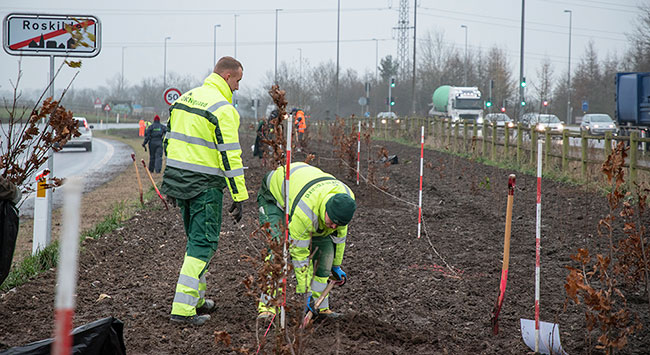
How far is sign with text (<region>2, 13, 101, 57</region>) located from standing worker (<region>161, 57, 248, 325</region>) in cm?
246

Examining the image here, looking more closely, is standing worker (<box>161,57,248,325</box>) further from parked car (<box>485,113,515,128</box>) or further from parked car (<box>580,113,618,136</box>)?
parked car (<box>580,113,618,136</box>)

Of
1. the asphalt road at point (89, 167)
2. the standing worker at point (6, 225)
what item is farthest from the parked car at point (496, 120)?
the standing worker at point (6, 225)

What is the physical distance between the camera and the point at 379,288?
648cm

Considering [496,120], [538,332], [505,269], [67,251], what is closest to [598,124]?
[496,120]

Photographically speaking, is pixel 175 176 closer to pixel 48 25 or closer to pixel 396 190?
pixel 48 25

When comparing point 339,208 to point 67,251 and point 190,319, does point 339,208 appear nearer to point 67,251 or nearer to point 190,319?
point 190,319

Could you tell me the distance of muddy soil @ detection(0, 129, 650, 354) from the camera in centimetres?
491

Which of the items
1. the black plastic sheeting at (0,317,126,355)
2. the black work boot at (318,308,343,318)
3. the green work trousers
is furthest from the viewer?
the black work boot at (318,308,343,318)

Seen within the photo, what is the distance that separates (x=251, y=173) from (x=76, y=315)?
37.1ft

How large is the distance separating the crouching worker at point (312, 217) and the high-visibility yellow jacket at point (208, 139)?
1.14 feet

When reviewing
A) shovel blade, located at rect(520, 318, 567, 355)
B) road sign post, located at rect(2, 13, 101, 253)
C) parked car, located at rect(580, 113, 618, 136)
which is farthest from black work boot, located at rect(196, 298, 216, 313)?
parked car, located at rect(580, 113, 618, 136)

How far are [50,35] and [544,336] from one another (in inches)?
220

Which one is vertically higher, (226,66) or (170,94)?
(170,94)

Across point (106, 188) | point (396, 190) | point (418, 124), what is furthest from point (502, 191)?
point (418, 124)
